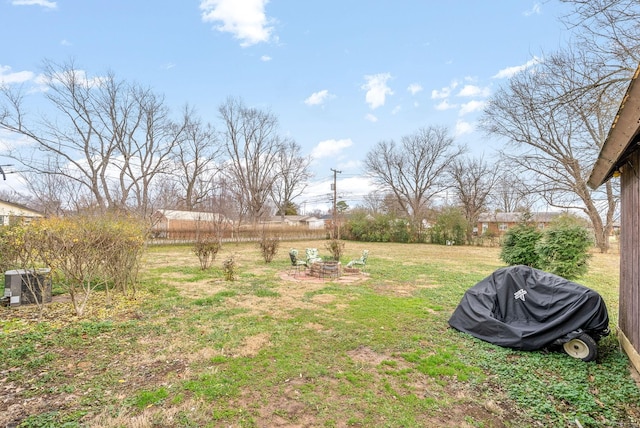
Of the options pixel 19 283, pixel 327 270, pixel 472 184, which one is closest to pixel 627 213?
pixel 327 270

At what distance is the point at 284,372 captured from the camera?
296 cm

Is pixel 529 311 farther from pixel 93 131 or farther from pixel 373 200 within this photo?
pixel 373 200

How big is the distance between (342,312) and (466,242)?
19718 mm

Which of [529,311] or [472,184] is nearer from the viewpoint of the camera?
[529,311]

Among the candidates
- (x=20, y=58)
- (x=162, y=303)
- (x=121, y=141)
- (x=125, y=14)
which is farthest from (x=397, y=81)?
(x=121, y=141)

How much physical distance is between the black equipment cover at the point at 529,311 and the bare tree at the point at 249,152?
84.5 feet

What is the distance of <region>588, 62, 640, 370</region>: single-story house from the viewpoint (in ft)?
8.32

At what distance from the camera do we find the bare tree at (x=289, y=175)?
31.8m

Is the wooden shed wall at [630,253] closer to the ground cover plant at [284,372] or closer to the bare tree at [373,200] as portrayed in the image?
the ground cover plant at [284,372]

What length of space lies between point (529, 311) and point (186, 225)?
76.7 ft

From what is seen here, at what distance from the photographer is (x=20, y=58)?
1348 cm

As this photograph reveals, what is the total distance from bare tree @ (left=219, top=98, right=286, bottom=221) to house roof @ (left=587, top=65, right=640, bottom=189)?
88.9 ft

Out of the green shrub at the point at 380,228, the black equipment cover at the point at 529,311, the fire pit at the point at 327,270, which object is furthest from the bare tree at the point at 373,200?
the black equipment cover at the point at 529,311

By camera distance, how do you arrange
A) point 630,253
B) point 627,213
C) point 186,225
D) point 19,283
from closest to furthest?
point 630,253 < point 627,213 < point 19,283 < point 186,225
